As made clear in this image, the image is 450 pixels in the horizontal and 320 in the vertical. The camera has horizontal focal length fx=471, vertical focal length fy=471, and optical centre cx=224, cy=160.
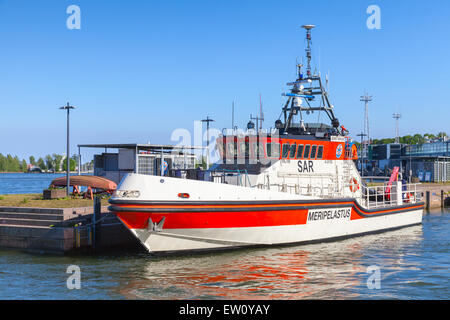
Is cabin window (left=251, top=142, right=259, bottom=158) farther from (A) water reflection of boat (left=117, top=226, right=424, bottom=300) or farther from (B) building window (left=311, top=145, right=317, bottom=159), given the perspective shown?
(A) water reflection of boat (left=117, top=226, right=424, bottom=300)

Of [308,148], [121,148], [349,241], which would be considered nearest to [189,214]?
[308,148]

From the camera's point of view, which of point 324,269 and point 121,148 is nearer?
point 324,269

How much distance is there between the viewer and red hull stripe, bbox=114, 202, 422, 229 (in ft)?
47.6

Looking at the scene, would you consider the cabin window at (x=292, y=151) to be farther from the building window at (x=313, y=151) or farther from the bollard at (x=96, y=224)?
the bollard at (x=96, y=224)

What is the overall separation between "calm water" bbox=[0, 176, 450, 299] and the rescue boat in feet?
2.47

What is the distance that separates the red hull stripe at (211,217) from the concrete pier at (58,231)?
9.44 feet

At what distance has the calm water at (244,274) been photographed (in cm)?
1176

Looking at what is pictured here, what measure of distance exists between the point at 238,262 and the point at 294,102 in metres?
8.53

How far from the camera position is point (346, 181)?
20.3m

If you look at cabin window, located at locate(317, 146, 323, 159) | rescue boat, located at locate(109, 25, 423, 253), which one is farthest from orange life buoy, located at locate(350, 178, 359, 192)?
cabin window, located at locate(317, 146, 323, 159)

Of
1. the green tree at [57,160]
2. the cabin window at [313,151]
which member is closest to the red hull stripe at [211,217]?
the cabin window at [313,151]

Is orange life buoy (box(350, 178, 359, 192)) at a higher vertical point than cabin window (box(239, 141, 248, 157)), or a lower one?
lower

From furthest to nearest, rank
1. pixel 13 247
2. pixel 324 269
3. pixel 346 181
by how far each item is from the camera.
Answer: pixel 346 181
pixel 13 247
pixel 324 269
